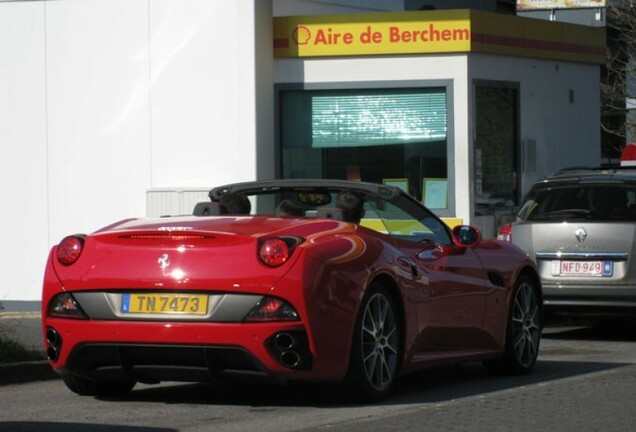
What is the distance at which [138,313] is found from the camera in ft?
29.3

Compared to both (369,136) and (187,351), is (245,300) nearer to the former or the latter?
(187,351)

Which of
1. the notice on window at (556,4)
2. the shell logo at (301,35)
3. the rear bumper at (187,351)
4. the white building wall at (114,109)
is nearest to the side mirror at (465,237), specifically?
the rear bumper at (187,351)

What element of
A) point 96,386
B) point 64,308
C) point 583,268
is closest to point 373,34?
point 583,268

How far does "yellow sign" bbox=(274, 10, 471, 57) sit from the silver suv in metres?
4.51

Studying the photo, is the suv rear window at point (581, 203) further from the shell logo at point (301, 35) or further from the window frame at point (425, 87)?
the shell logo at point (301, 35)

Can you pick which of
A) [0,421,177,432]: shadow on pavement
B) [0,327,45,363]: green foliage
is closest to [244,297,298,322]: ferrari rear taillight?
[0,421,177,432]: shadow on pavement

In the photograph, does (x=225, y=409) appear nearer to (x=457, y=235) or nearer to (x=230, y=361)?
(x=230, y=361)

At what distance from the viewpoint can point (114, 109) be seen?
1978cm

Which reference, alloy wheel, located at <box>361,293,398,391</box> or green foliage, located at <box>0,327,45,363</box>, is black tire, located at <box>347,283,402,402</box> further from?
green foliage, located at <box>0,327,45,363</box>

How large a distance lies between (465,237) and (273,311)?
2.38 m

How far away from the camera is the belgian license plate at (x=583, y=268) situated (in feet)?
48.6

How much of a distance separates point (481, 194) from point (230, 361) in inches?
462

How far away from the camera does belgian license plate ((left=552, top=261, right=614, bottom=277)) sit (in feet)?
48.6

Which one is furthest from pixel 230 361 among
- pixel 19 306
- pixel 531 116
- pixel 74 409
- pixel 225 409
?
pixel 531 116
